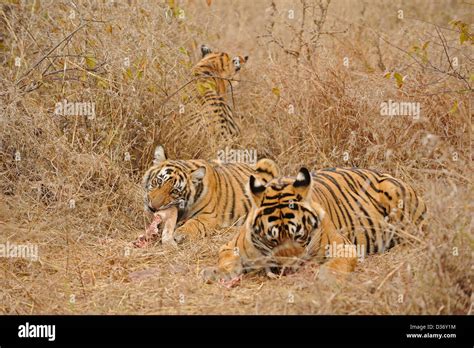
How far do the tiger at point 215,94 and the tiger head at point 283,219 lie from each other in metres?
2.19

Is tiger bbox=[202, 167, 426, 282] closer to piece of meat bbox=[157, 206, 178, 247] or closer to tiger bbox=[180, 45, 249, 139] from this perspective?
piece of meat bbox=[157, 206, 178, 247]

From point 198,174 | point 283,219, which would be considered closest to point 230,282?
point 283,219

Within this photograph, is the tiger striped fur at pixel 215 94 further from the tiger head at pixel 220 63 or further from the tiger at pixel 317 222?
the tiger at pixel 317 222

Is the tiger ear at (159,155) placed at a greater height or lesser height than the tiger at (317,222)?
greater

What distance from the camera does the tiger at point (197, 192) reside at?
23.9 ft

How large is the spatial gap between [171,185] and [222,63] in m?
3.27

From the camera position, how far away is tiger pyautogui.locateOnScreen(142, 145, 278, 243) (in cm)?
729

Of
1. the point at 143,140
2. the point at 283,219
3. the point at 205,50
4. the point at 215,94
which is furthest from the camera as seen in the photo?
the point at 205,50

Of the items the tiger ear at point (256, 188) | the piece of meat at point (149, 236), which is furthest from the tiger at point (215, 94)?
the tiger ear at point (256, 188)

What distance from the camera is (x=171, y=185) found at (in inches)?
289

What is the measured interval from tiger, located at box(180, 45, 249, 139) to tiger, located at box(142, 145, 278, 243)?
79 cm

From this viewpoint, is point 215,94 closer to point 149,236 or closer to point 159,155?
point 159,155

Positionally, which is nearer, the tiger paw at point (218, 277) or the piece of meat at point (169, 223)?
the tiger paw at point (218, 277)

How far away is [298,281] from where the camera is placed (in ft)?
18.7
